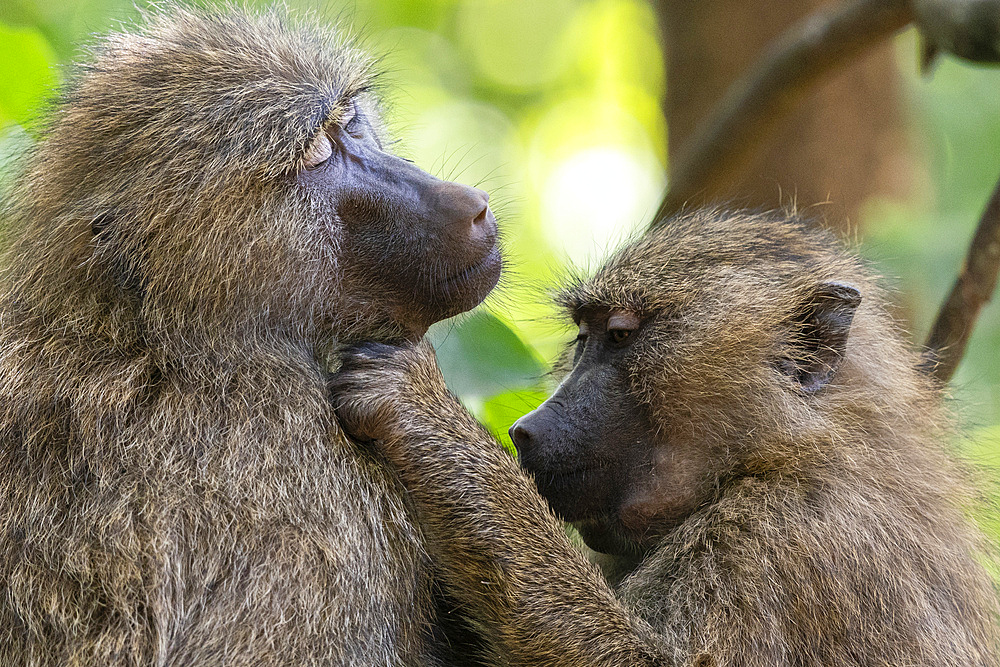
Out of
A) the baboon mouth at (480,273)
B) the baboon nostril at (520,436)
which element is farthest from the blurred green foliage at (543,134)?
the baboon mouth at (480,273)

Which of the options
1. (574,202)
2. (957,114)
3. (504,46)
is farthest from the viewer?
(504,46)

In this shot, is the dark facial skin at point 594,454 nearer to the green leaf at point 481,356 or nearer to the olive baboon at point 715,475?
the olive baboon at point 715,475

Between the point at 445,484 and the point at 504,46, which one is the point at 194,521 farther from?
the point at 504,46

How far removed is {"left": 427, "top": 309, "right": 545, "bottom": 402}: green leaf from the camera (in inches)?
130

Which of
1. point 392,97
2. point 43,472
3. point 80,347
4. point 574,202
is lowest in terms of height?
point 574,202

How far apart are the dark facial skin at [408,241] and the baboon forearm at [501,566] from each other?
278 millimetres

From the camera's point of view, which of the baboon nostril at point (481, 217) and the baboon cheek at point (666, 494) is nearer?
the baboon nostril at point (481, 217)

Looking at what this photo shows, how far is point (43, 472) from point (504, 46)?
38.6 feet

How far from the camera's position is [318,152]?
2654mm

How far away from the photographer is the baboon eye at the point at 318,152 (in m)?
2.62

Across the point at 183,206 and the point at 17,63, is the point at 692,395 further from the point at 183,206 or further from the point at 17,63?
the point at 17,63

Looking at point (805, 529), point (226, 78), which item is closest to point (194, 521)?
point (226, 78)

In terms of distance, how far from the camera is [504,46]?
13242mm

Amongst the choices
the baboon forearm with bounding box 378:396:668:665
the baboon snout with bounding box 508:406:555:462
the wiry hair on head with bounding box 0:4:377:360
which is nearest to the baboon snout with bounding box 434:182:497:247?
the wiry hair on head with bounding box 0:4:377:360
